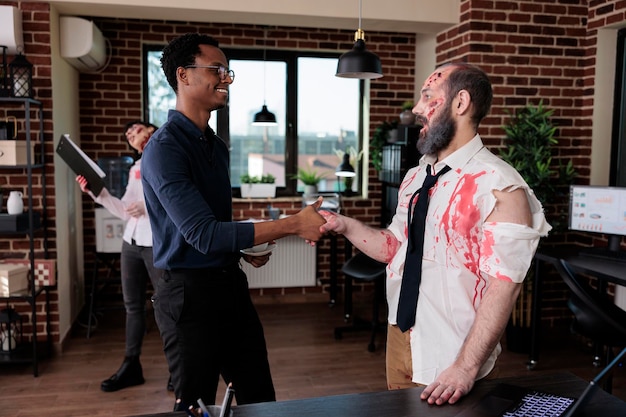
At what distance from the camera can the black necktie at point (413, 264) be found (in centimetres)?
168

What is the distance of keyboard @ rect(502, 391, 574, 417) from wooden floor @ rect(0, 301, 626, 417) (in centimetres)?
234

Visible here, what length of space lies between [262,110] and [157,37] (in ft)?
3.97

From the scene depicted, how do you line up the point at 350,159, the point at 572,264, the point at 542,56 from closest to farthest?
1. the point at 572,264
2. the point at 542,56
3. the point at 350,159

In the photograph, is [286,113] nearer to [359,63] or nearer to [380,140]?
[380,140]

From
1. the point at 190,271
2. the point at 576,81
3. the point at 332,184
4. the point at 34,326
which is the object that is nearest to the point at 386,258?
the point at 190,271

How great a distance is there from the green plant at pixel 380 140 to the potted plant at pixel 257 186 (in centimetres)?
101

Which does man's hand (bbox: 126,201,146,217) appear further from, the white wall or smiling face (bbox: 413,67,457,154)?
smiling face (bbox: 413,67,457,154)

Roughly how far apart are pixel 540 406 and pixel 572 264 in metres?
2.46

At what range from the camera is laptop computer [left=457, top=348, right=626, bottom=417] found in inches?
49.7

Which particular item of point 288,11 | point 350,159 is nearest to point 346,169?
point 350,159

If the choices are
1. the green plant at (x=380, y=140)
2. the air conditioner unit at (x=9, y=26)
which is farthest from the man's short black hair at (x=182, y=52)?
the green plant at (x=380, y=140)

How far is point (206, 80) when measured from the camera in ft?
6.79

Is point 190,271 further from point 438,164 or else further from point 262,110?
point 262,110

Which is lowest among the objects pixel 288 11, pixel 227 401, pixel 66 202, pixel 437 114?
pixel 227 401
